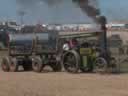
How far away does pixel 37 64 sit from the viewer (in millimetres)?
23359

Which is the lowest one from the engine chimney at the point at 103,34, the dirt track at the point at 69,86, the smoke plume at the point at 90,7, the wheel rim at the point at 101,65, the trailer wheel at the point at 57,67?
the dirt track at the point at 69,86

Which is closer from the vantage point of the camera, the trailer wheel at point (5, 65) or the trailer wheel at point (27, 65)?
the trailer wheel at point (27, 65)

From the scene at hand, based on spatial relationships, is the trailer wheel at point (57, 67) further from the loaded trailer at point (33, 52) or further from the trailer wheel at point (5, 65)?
the trailer wheel at point (5, 65)

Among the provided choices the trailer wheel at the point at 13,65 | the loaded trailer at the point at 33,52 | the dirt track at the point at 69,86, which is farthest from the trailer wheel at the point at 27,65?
the dirt track at the point at 69,86

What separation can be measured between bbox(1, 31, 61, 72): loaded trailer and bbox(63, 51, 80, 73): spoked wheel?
1138mm

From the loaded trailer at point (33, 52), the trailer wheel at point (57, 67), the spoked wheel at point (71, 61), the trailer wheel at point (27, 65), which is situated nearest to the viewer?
the spoked wheel at point (71, 61)

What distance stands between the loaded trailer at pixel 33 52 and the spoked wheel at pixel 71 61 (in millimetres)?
1138

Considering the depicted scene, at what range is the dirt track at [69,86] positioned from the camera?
48.1 ft

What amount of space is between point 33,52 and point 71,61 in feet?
9.11

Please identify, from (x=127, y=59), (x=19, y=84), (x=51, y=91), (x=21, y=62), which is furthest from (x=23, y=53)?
(x=51, y=91)

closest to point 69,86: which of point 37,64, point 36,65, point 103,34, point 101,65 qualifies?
point 101,65

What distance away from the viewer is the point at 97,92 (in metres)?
14.7

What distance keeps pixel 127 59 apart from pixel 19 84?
28.4ft

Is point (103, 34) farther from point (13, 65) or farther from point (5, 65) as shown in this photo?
point (5, 65)
